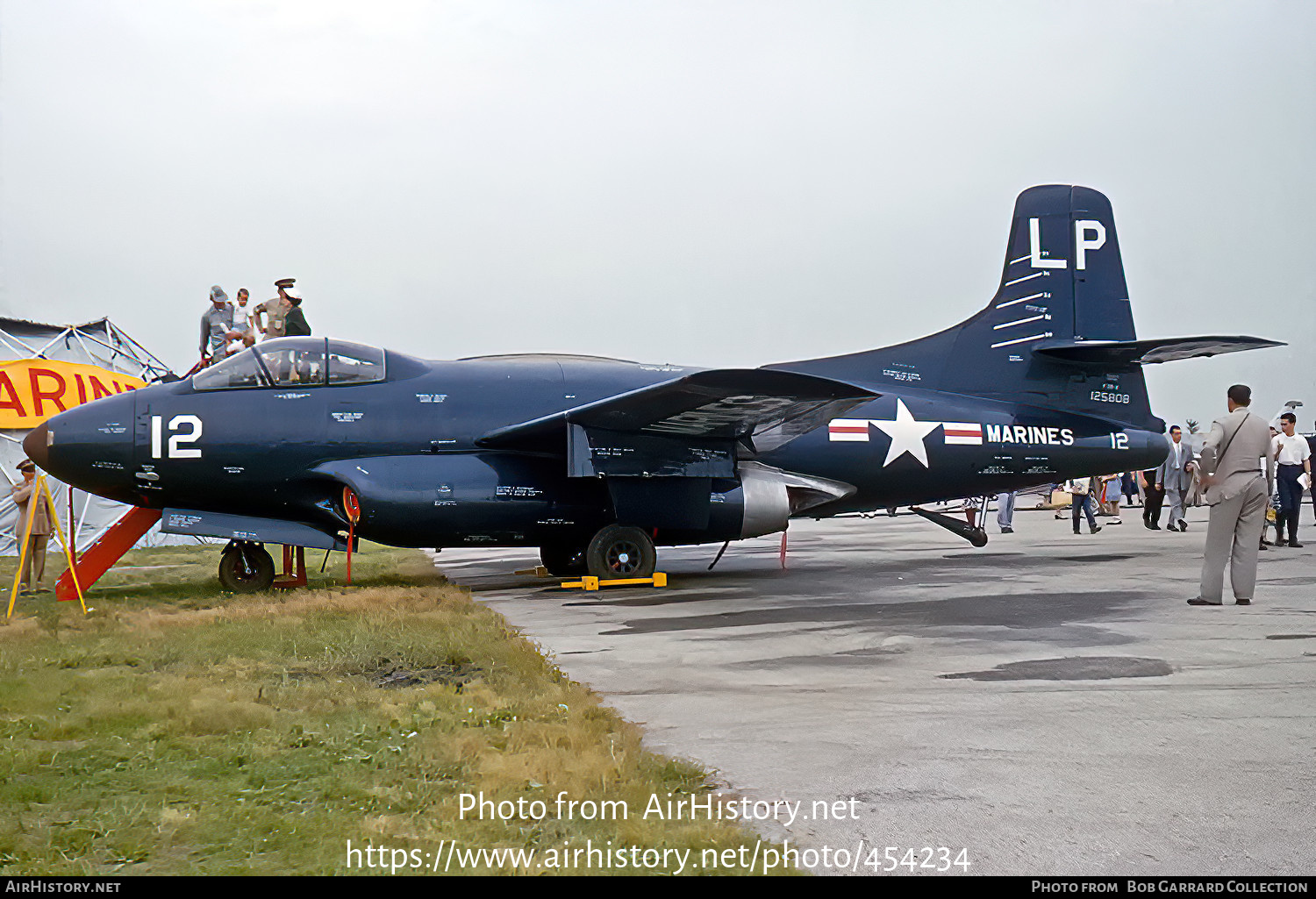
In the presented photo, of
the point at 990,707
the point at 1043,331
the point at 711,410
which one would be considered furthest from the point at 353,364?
the point at 1043,331

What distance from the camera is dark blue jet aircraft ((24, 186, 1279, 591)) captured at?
10.6 m

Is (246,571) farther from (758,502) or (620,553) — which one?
(758,502)

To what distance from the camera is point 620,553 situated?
1159 cm

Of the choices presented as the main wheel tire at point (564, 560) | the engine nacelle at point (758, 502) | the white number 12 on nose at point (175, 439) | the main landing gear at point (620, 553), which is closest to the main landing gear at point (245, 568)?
the white number 12 on nose at point (175, 439)

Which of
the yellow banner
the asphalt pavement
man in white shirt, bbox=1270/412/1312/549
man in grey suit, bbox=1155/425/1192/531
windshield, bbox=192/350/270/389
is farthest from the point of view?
the yellow banner

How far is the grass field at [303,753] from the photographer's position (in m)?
3.12

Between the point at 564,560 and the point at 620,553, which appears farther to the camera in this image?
the point at 564,560

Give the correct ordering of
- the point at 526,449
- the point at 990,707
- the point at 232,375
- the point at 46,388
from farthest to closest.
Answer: the point at 46,388
the point at 526,449
the point at 232,375
the point at 990,707

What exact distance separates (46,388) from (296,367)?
492 inches

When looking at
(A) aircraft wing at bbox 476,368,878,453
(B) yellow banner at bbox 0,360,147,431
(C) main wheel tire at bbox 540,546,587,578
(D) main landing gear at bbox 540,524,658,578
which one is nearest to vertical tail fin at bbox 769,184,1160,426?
(A) aircraft wing at bbox 476,368,878,453

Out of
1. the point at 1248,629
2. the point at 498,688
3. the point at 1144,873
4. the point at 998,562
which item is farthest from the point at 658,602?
Result: the point at 1144,873

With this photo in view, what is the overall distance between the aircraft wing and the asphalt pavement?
74.0 inches

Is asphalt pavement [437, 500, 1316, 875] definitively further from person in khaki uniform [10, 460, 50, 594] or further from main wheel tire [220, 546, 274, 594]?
person in khaki uniform [10, 460, 50, 594]
